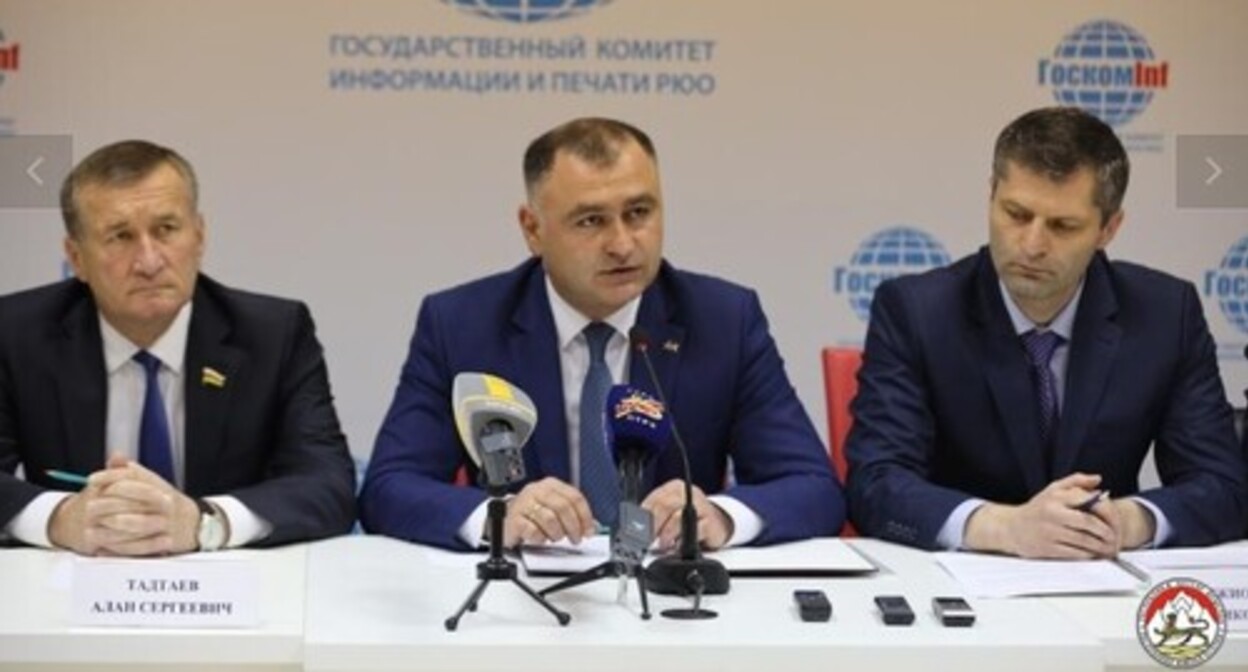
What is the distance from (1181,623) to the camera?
2.34 metres

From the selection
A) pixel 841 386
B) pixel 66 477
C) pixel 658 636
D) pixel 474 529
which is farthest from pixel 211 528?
pixel 841 386

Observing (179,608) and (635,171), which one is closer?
(179,608)

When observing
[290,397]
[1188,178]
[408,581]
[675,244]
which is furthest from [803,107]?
[408,581]

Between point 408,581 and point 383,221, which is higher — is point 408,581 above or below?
below

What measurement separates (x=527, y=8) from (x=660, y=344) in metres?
1.75

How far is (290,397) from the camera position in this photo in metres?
3.41

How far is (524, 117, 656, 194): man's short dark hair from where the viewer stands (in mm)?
3365

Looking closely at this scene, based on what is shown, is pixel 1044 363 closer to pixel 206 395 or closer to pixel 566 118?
pixel 206 395

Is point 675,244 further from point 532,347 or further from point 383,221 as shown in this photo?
point 532,347

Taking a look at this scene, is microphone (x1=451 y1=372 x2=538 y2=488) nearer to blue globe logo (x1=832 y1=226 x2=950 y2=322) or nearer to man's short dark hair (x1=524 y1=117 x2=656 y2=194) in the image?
man's short dark hair (x1=524 y1=117 x2=656 y2=194)

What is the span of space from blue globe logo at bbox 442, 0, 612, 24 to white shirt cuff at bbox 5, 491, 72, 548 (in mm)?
2318

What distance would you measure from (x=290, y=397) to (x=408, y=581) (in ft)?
2.85

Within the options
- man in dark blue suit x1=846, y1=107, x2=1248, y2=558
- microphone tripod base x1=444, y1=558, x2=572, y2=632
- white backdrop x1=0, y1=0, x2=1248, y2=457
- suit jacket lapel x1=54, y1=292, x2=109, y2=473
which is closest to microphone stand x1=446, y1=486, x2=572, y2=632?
microphone tripod base x1=444, y1=558, x2=572, y2=632

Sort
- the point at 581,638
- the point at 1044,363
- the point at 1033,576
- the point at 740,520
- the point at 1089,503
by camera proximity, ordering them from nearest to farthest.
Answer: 1. the point at 581,638
2. the point at 1033,576
3. the point at 1089,503
4. the point at 740,520
5. the point at 1044,363
